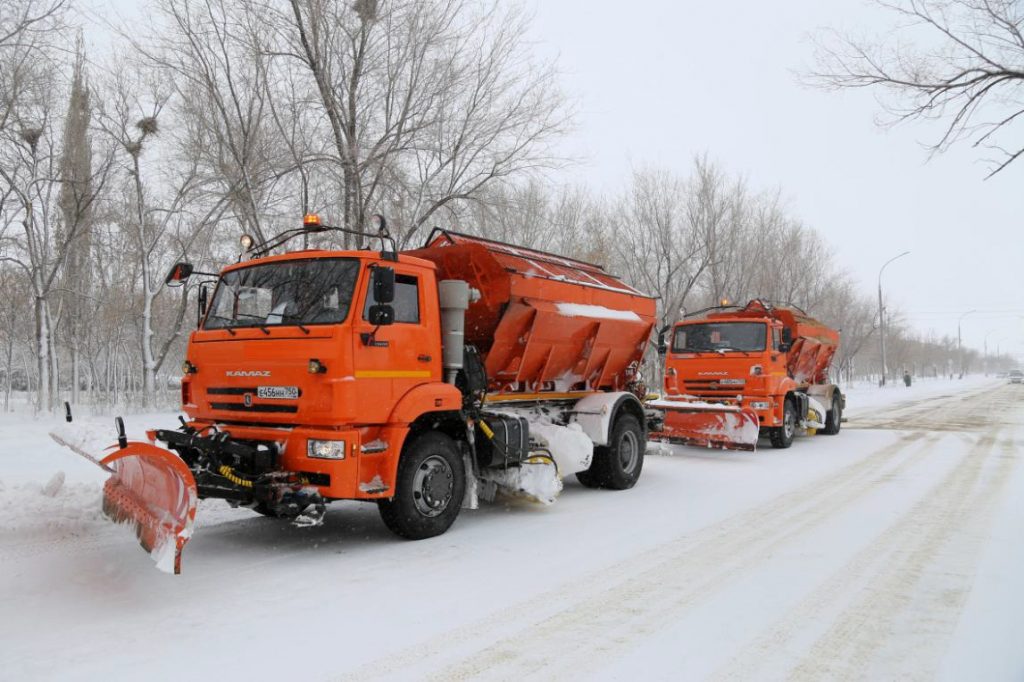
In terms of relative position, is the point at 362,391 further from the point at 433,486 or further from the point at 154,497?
the point at 154,497

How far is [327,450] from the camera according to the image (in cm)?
562

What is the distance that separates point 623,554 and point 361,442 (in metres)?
2.42

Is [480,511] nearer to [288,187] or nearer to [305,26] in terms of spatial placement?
[305,26]

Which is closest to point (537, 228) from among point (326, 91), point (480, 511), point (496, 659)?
point (326, 91)

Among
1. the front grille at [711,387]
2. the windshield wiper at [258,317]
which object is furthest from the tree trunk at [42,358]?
the front grille at [711,387]

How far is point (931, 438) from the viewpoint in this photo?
1552 centimetres

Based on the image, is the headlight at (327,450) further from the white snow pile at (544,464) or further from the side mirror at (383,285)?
the white snow pile at (544,464)

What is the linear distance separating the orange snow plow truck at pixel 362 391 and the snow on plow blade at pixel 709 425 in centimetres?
512

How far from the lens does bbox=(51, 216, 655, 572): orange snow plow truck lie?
18.3 feet

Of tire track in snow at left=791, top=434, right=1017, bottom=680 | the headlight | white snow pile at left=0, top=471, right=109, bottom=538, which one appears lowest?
tire track in snow at left=791, top=434, right=1017, bottom=680

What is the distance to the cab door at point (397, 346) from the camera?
580cm

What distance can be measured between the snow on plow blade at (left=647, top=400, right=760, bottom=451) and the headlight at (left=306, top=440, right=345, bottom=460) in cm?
814

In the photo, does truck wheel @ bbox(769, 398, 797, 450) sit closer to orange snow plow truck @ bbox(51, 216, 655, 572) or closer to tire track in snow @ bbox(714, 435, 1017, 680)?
tire track in snow @ bbox(714, 435, 1017, 680)

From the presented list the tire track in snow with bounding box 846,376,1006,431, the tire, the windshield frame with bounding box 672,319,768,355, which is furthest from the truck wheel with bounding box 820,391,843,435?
the tire
